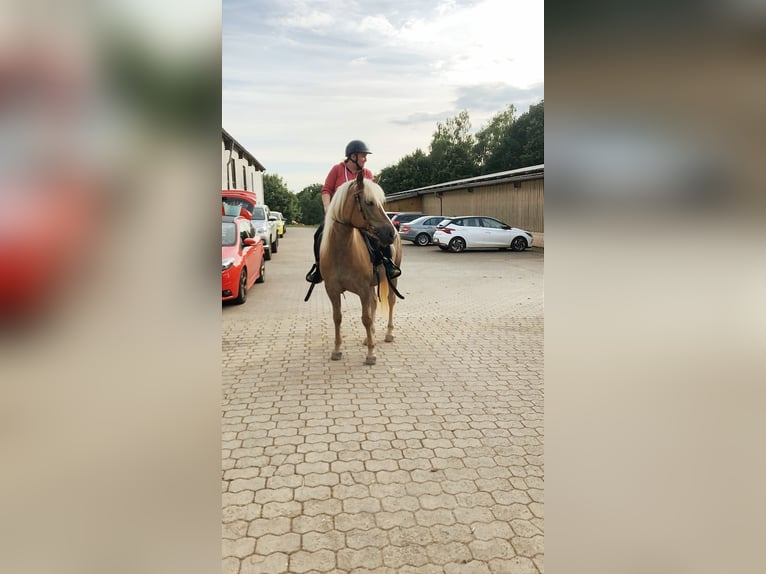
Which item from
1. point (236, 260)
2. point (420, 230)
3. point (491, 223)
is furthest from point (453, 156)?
point (236, 260)

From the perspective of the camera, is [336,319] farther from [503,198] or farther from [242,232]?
[503,198]

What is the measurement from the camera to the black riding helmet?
560 cm

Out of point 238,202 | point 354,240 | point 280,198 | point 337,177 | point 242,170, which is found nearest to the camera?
point 354,240

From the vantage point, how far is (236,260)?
9.31 metres

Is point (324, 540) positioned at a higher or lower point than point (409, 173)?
lower

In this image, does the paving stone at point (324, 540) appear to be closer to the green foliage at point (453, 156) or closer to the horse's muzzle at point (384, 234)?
the horse's muzzle at point (384, 234)

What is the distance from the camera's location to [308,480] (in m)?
3.23

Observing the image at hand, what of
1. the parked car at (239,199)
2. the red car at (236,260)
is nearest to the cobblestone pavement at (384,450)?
the red car at (236,260)

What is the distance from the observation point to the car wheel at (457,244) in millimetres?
21391
